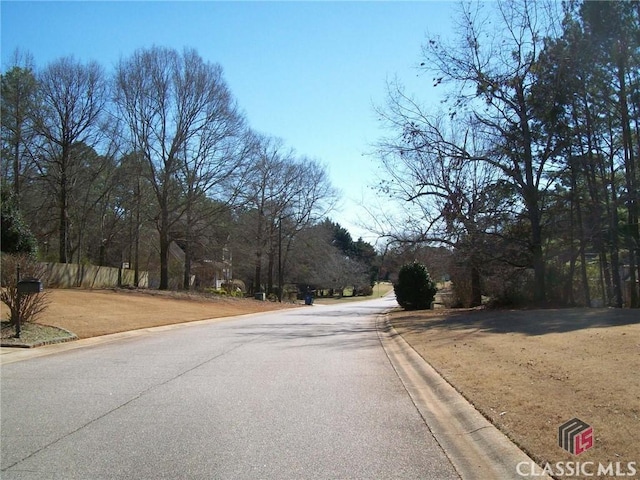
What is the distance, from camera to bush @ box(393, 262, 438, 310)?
3775 cm

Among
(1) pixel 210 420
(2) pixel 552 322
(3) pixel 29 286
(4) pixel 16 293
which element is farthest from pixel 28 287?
(2) pixel 552 322

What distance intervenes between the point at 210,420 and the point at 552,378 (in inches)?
203

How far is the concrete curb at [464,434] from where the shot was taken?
5305mm

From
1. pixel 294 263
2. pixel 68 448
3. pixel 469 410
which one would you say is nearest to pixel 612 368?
pixel 469 410

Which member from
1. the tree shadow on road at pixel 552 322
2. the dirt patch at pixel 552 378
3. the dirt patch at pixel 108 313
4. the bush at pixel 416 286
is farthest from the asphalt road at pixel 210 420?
the bush at pixel 416 286

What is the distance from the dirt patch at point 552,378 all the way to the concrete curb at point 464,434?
0.14 metres

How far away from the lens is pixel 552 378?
8.70 meters

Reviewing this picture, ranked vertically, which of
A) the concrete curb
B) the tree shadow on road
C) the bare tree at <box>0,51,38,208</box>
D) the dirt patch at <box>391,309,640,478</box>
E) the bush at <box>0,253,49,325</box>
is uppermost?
the bare tree at <box>0,51,38,208</box>

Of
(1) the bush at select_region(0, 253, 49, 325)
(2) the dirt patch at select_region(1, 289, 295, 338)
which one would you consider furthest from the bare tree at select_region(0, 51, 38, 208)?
(1) the bush at select_region(0, 253, 49, 325)

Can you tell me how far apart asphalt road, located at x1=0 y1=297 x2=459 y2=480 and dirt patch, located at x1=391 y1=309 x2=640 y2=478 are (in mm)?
1022

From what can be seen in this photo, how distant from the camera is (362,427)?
6891mm

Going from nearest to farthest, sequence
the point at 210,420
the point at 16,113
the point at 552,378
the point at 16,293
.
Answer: the point at 210,420
the point at 552,378
the point at 16,293
the point at 16,113

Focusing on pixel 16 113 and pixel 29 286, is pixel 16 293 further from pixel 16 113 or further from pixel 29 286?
pixel 16 113

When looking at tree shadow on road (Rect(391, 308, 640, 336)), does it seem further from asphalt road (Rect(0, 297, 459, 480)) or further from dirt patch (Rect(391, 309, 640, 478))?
asphalt road (Rect(0, 297, 459, 480))
